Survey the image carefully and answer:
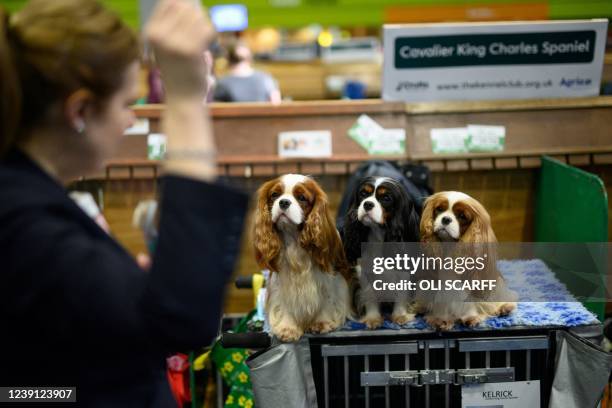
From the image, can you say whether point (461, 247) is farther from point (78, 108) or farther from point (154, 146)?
point (154, 146)

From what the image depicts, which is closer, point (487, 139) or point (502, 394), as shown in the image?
point (502, 394)

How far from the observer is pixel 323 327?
204 centimetres

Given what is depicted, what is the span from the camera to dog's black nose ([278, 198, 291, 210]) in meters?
1.97

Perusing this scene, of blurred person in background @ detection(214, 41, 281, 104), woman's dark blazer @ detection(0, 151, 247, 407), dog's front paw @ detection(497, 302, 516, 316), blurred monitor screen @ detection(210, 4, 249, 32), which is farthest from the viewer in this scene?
blurred monitor screen @ detection(210, 4, 249, 32)

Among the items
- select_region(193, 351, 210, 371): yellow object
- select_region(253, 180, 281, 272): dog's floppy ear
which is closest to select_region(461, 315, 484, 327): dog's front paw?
select_region(253, 180, 281, 272): dog's floppy ear

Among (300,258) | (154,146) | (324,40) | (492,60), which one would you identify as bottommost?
(300,258)

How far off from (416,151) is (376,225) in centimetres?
122

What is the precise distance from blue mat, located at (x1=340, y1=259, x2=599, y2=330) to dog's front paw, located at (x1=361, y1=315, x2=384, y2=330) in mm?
15

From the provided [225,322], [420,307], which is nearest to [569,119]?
[420,307]

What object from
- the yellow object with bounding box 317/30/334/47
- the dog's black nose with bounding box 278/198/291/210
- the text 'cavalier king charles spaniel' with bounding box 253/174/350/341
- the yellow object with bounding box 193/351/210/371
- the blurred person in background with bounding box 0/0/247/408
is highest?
the yellow object with bounding box 317/30/334/47

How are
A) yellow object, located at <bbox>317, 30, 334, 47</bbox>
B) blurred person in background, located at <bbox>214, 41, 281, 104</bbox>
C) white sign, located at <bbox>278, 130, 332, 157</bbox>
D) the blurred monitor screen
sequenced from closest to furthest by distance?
white sign, located at <bbox>278, 130, 332, 157</bbox> → blurred person in background, located at <bbox>214, 41, 281, 104</bbox> → the blurred monitor screen → yellow object, located at <bbox>317, 30, 334, 47</bbox>

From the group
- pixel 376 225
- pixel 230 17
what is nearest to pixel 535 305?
pixel 376 225

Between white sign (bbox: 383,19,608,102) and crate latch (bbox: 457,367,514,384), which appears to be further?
white sign (bbox: 383,19,608,102)

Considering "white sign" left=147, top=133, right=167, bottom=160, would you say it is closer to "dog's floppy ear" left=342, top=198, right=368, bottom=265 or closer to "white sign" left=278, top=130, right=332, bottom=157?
"white sign" left=278, top=130, right=332, bottom=157
